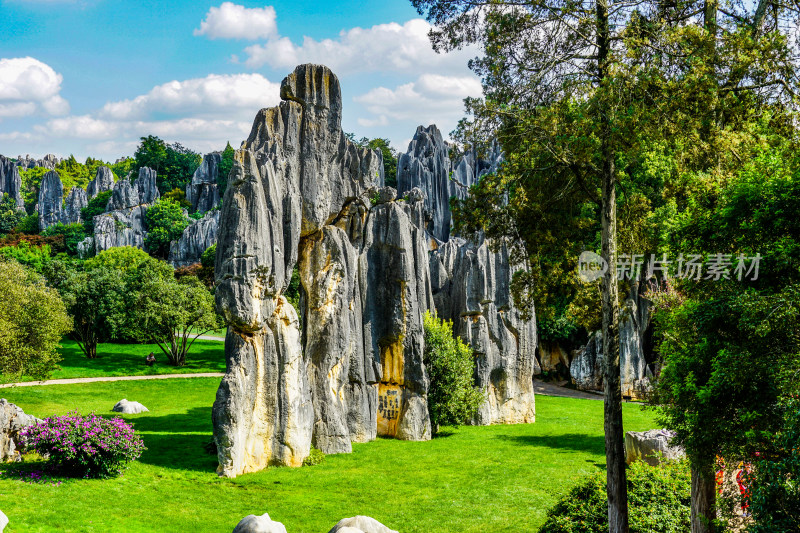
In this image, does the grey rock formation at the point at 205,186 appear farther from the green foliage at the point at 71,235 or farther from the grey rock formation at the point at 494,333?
the grey rock formation at the point at 494,333

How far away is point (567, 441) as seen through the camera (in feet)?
76.1

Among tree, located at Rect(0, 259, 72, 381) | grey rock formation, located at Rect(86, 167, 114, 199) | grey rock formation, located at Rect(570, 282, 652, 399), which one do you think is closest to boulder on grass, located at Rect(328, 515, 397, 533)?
tree, located at Rect(0, 259, 72, 381)

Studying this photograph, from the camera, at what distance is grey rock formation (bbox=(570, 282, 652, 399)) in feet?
116

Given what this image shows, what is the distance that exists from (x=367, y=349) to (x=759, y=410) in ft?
54.8

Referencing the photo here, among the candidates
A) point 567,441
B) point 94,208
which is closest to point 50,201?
point 94,208

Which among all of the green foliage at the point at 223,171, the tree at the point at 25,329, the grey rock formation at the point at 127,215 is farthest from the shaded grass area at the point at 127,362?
the green foliage at the point at 223,171

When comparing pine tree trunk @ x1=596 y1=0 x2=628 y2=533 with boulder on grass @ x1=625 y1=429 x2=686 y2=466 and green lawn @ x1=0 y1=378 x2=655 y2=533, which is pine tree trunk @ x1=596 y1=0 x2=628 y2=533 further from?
boulder on grass @ x1=625 y1=429 x2=686 y2=466

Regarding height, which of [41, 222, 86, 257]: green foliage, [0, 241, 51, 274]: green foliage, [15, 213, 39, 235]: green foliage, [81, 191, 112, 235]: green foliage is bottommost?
[0, 241, 51, 274]: green foliage

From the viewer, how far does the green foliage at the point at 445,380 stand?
2431 centimetres

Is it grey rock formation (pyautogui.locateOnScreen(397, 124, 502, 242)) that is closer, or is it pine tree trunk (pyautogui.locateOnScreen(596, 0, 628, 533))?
pine tree trunk (pyautogui.locateOnScreen(596, 0, 628, 533))

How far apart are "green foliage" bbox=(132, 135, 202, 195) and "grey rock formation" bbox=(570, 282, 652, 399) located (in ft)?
237

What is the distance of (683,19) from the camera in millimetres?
12602

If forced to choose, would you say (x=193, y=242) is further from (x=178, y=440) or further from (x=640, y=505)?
(x=640, y=505)

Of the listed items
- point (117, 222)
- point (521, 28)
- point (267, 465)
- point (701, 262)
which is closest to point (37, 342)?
point (267, 465)
